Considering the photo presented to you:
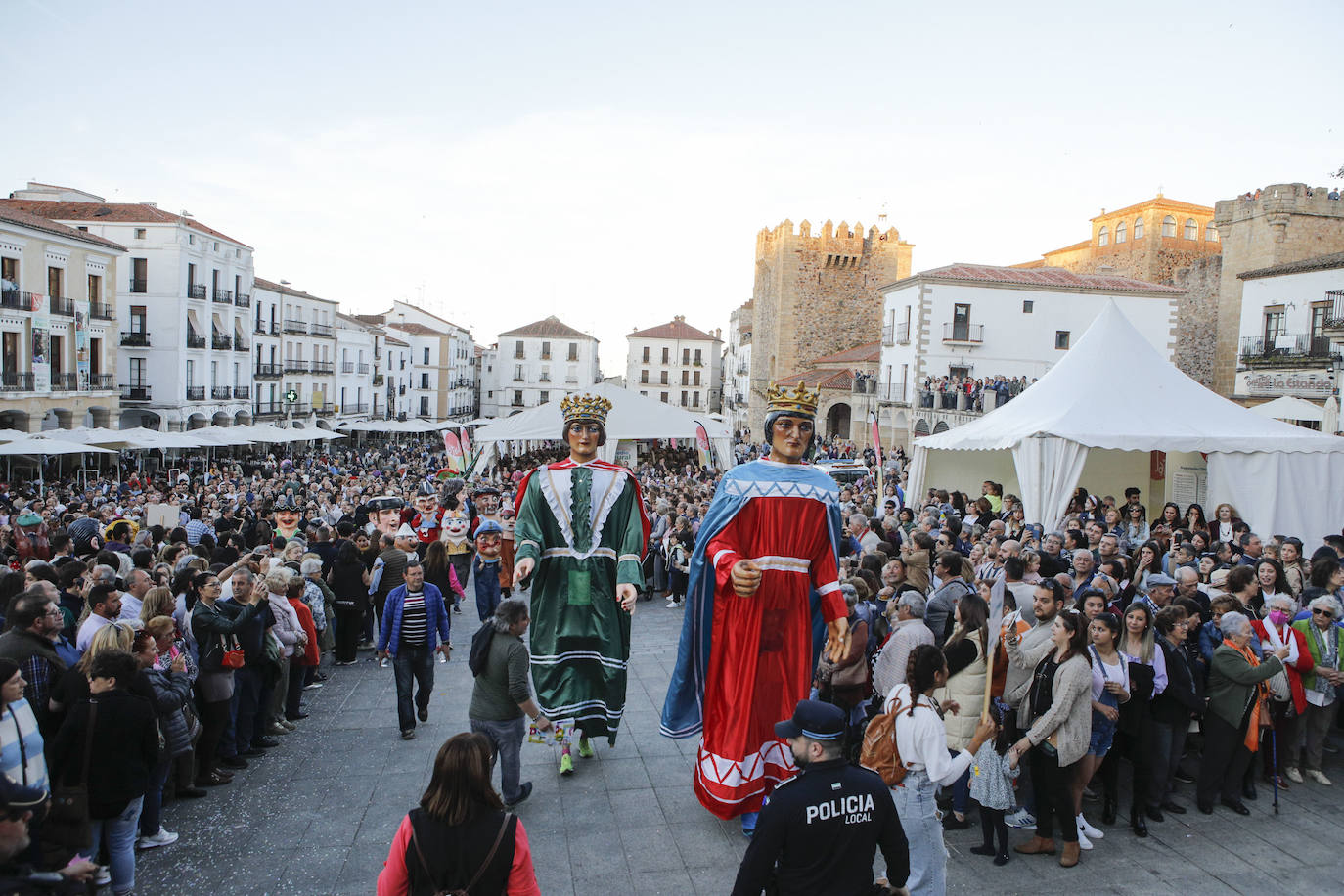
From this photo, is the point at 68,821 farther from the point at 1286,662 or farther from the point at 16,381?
the point at 16,381

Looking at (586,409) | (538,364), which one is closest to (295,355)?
(538,364)

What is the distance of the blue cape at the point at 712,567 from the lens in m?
4.50

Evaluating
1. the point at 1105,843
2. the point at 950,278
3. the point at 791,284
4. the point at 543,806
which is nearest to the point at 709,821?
the point at 543,806

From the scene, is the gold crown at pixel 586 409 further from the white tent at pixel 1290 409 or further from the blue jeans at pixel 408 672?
the white tent at pixel 1290 409

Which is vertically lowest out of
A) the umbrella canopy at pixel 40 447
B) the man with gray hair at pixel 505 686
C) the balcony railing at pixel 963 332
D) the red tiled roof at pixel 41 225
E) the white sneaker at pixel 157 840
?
the white sneaker at pixel 157 840

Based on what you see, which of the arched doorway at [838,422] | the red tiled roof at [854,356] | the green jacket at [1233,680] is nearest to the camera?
the green jacket at [1233,680]

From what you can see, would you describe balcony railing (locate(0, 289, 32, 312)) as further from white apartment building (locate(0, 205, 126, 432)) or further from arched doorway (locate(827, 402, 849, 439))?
arched doorway (locate(827, 402, 849, 439))

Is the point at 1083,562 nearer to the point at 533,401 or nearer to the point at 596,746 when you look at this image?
the point at 596,746

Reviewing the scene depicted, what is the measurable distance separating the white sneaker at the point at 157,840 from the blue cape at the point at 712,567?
8.40 ft

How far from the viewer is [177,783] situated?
503 centimetres

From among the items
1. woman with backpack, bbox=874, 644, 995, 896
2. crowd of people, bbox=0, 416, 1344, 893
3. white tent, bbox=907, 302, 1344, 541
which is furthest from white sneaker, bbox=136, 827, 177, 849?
white tent, bbox=907, 302, 1344, 541

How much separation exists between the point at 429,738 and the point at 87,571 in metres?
2.72

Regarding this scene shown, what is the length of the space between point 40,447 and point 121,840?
16.0 meters

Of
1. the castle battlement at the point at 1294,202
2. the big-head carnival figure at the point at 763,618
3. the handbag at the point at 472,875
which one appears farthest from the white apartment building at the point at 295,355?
the handbag at the point at 472,875
